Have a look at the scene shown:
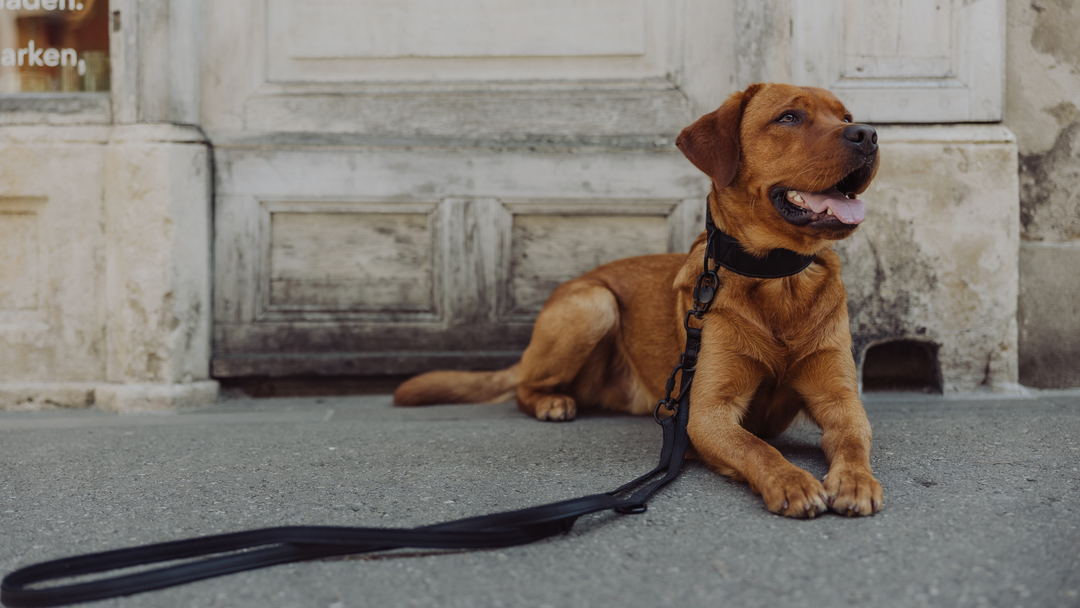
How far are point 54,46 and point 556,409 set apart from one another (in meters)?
3.14

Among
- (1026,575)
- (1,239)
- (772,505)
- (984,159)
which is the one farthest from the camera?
(1,239)

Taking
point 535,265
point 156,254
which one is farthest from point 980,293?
point 156,254

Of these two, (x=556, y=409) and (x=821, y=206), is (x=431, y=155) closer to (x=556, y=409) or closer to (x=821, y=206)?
(x=556, y=409)

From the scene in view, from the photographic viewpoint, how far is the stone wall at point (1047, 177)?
11.0 ft

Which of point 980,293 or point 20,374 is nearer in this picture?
point 980,293

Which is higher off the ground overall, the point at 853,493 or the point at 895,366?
the point at 895,366

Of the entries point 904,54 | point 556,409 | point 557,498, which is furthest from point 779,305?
point 904,54

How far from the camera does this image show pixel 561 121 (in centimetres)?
367

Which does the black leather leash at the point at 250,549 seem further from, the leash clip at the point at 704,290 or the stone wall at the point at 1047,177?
the stone wall at the point at 1047,177

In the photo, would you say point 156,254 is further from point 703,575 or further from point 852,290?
point 852,290

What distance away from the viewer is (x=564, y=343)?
305 cm

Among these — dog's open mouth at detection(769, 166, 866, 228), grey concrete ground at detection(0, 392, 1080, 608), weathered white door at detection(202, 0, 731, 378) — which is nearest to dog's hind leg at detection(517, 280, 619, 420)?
grey concrete ground at detection(0, 392, 1080, 608)

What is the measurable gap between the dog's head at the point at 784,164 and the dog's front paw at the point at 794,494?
75 centimetres

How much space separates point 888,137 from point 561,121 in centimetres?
155
